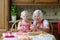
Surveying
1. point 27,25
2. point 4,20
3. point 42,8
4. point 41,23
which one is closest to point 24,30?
point 27,25

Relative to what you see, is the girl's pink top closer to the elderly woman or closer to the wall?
the elderly woman

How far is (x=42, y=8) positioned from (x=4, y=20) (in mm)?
1144

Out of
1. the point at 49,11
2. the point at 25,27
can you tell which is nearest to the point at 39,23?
the point at 25,27

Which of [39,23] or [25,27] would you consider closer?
[25,27]

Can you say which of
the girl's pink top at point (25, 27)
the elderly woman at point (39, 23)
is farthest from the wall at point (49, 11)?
the girl's pink top at point (25, 27)

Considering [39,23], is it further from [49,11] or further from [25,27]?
[49,11]

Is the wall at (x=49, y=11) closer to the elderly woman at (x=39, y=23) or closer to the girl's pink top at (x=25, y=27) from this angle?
the elderly woman at (x=39, y=23)

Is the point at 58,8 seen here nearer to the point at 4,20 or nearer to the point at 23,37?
the point at 4,20

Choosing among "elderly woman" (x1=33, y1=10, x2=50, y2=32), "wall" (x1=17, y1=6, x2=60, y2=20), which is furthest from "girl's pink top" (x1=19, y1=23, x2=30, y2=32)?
"wall" (x1=17, y1=6, x2=60, y2=20)

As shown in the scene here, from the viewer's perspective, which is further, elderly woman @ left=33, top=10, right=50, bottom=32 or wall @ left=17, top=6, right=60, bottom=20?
wall @ left=17, top=6, right=60, bottom=20

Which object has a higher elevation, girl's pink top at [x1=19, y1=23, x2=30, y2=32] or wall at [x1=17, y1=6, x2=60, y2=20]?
wall at [x1=17, y1=6, x2=60, y2=20]

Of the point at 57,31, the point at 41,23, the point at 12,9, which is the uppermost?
the point at 12,9

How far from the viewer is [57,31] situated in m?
4.20

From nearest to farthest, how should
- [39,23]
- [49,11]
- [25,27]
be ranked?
1. [25,27]
2. [39,23]
3. [49,11]
